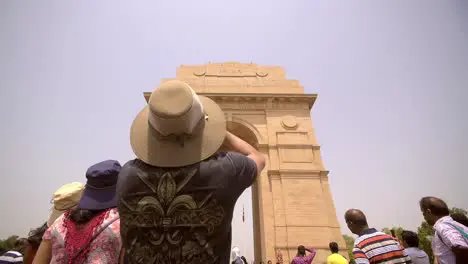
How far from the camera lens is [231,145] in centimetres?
198

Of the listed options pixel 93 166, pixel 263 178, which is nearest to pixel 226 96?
pixel 263 178

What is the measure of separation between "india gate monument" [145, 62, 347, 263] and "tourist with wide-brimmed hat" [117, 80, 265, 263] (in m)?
10.3

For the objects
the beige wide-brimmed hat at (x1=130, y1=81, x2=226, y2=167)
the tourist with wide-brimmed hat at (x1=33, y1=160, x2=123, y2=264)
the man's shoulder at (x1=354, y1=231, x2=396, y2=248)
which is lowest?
the tourist with wide-brimmed hat at (x1=33, y1=160, x2=123, y2=264)

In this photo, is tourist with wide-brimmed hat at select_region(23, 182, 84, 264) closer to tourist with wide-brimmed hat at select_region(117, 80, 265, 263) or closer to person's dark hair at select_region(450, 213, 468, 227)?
tourist with wide-brimmed hat at select_region(117, 80, 265, 263)

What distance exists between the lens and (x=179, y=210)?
1600 mm

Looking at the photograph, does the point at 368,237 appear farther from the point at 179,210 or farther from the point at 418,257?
the point at 179,210

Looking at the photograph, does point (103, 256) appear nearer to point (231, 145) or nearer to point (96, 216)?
point (96, 216)

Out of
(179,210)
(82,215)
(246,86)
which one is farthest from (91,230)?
(246,86)

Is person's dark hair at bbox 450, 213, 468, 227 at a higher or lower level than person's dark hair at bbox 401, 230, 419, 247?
higher

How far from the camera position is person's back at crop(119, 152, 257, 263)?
5.09ft

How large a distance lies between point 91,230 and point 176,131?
108 centimetres

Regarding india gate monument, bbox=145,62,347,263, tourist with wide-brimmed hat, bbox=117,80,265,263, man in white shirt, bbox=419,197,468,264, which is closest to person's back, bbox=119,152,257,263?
tourist with wide-brimmed hat, bbox=117,80,265,263

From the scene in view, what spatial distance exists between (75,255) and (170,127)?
1.24 meters

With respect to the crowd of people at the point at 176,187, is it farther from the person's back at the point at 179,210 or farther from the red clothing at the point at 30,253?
the red clothing at the point at 30,253
